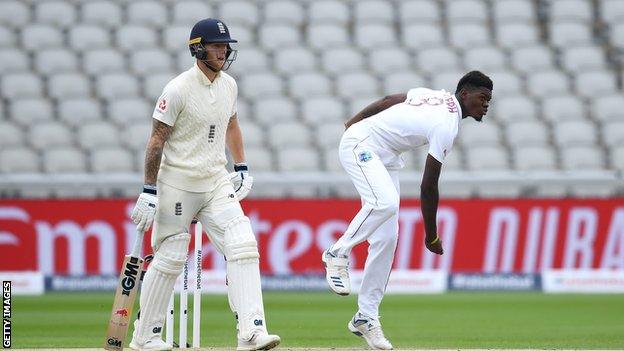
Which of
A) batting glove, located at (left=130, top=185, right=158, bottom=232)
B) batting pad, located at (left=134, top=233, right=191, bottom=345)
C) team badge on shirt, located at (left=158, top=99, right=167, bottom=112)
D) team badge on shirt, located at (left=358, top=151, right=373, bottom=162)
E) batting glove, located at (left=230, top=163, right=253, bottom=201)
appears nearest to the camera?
batting glove, located at (left=130, top=185, right=158, bottom=232)

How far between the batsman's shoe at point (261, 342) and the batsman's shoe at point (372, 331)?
42.0 inches

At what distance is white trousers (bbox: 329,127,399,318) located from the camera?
23.5 ft

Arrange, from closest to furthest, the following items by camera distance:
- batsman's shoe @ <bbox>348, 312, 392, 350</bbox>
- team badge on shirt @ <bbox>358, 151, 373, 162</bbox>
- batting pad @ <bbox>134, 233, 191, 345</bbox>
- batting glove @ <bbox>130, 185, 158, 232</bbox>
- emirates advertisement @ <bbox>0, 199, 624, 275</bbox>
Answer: batting glove @ <bbox>130, 185, 158, 232</bbox> → batting pad @ <bbox>134, 233, 191, 345</bbox> → team badge on shirt @ <bbox>358, 151, 373, 162</bbox> → batsman's shoe @ <bbox>348, 312, 392, 350</bbox> → emirates advertisement @ <bbox>0, 199, 624, 275</bbox>

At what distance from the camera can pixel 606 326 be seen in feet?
33.4

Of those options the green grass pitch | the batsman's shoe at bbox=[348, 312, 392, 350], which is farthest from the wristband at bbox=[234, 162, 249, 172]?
the green grass pitch

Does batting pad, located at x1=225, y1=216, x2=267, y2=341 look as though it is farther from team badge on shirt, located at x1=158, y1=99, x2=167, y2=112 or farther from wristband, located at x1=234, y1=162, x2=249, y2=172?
team badge on shirt, located at x1=158, y1=99, x2=167, y2=112

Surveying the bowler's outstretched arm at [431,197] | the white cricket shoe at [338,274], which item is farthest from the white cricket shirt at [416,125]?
the white cricket shoe at [338,274]

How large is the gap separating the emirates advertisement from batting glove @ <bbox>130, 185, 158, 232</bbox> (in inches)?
290

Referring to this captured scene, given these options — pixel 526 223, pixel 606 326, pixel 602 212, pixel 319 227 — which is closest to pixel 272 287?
pixel 319 227

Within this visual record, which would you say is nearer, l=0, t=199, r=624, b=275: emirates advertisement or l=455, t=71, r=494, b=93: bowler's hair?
l=455, t=71, r=494, b=93: bowler's hair

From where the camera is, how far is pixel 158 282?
22.2 ft

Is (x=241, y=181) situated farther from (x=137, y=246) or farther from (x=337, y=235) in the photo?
(x=337, y=235)

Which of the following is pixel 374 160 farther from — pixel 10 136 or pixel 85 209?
pixel 10 136

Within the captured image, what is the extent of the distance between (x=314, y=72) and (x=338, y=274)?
31.8 feet
